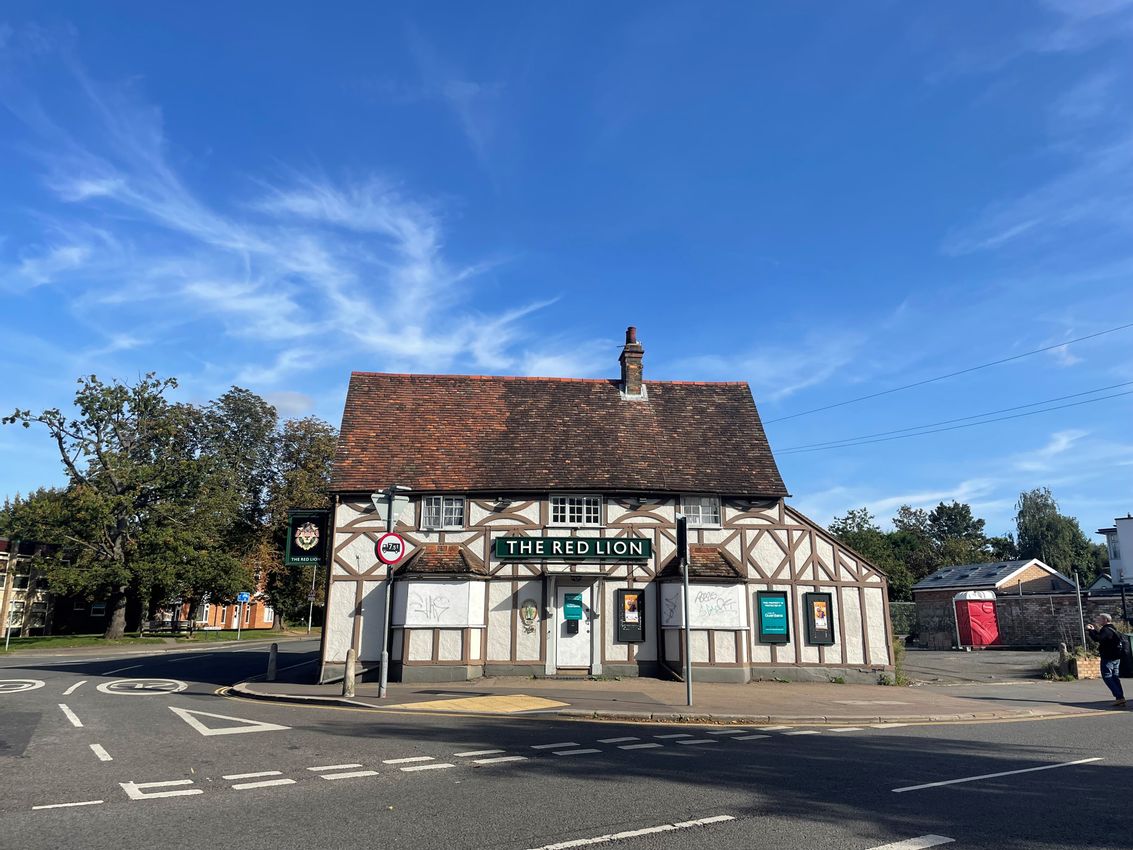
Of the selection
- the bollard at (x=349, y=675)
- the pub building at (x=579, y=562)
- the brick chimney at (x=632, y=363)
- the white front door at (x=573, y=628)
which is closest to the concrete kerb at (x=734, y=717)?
the bollard at (x=349, y=675)

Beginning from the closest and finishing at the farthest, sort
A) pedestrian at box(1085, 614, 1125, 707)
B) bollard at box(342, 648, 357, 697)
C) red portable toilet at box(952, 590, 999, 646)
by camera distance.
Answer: pedestrian at box(1085, 614, 1125, 707), bollard at box(342, 648, 357, 697), red portable toilet at box(952, 590, 999, 646)

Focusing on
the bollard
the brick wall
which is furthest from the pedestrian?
the brick wall

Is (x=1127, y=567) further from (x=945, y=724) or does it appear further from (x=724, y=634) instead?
(x=945, y=724)

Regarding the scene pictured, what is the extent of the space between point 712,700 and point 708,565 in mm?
5060

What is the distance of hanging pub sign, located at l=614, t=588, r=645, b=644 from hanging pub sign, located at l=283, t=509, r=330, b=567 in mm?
8263

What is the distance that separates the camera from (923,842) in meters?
5.75

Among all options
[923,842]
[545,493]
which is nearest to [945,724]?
[923,842]

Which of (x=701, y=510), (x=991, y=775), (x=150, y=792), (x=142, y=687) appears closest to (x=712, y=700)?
(x=701, y=510)

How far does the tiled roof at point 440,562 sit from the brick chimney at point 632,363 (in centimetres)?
794

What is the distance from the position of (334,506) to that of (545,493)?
588 centimetres

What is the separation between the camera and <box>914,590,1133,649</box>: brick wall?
34.5 meters

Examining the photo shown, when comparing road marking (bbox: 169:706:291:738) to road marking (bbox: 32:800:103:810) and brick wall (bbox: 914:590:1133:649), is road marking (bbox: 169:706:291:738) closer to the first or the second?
road marking (bbox: 32:800:103:810)

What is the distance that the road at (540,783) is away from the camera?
596 cm

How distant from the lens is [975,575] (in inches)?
1789
